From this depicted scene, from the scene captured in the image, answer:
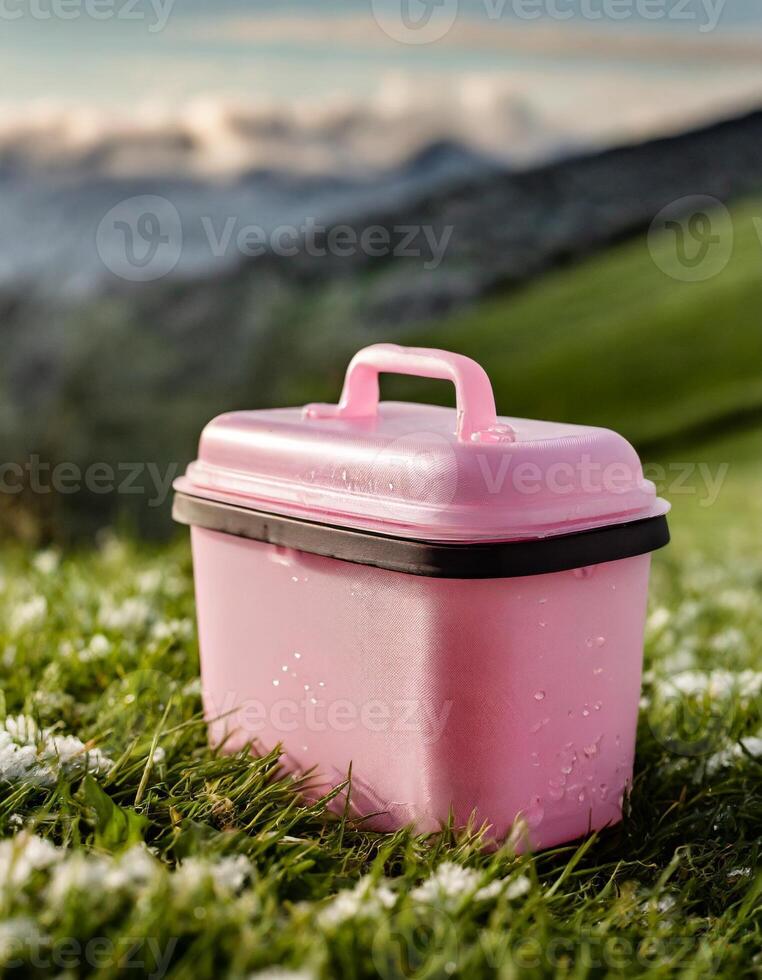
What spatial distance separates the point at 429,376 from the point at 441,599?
1.16 ft

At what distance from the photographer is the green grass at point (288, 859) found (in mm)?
1256

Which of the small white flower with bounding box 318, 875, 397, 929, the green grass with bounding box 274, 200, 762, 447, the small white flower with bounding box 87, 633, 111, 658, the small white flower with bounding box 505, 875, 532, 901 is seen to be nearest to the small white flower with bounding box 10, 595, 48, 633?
the small white flower with bounding box 87, 633, 111, 658

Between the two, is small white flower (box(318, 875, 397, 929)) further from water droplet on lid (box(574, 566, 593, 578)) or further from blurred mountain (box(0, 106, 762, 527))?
blurred mountain (box(0, 106, 762, 527))

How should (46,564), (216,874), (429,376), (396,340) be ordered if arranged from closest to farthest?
(216,874) → (429,376) → (46,564) → (396,340)

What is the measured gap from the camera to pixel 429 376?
1.64 meters

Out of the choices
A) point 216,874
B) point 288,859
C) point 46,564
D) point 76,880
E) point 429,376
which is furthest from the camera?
point 46,564

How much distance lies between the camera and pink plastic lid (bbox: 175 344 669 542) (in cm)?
152

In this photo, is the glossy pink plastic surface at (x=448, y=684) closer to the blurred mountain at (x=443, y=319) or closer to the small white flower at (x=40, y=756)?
the small white flower at (x=40, y=756)

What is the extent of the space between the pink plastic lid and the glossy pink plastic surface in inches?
3.5

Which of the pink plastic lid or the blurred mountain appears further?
the blurred mountain

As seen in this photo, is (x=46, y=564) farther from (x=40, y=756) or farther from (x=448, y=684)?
(x=448, y=684)

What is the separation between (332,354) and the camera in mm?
9906

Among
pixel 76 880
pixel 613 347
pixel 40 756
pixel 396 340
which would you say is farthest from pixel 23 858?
pixel 613 347

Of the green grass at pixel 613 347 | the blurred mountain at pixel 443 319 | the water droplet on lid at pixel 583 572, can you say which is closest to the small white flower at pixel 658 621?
the water droplet on lid at pixel 583 572
